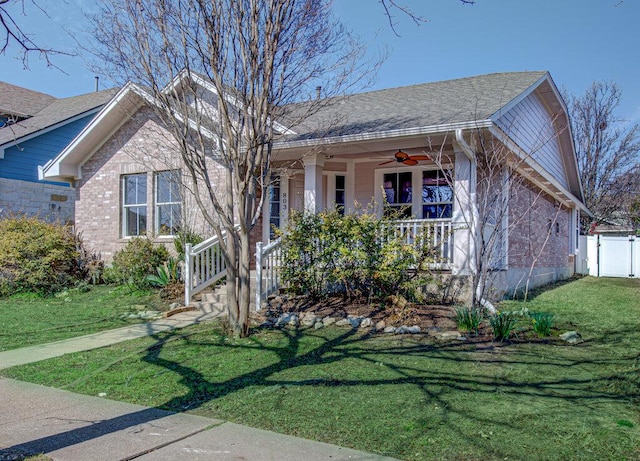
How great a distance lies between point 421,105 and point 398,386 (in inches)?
313

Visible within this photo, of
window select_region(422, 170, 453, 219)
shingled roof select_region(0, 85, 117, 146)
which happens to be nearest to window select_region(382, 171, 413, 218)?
window select_region(422, 170, 453, 219)

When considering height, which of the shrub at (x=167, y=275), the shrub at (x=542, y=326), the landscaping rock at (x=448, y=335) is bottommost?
the landscaping rock at (x=448, y=335)

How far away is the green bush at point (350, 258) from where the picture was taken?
8.70 metres

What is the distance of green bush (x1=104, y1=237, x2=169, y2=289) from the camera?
12352mm

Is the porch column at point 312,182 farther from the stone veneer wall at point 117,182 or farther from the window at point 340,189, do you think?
the stone veneer wall at point 117,182

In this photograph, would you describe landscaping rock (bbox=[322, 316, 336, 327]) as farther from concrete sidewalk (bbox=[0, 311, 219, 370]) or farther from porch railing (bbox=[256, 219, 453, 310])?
concrete sidewalk (bbox=[0, 311, 219, 370])

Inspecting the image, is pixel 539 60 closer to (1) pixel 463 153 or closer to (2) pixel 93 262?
(1) pixel 463 153

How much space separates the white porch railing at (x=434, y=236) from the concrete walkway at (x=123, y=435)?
5356mm

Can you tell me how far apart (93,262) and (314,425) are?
11574 mm

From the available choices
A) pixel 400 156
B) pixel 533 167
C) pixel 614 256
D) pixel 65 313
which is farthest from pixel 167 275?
pixel 614 256

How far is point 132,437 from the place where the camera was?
13.5ft

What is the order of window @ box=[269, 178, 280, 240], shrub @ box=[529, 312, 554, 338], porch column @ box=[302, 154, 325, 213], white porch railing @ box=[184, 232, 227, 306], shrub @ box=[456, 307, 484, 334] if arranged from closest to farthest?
shrub @ box=[529, 312, 554, 338] < shrub @ box=[456, 307, 484, 334] < white porch railing @ box=[184, 232, 227, 306] < porch column @ box=[302, 154, 325, 213] < window @ box=[269, 178, 280, 240]

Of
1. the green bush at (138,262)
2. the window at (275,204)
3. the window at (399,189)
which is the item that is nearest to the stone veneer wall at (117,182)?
the window at (275,204)

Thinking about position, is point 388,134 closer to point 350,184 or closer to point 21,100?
point 350,184
